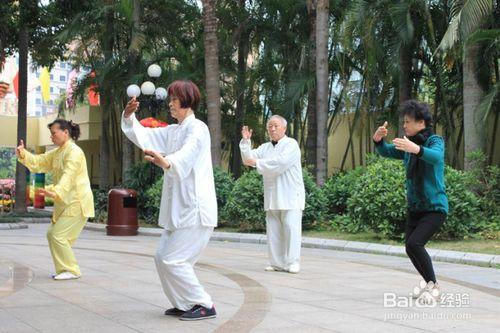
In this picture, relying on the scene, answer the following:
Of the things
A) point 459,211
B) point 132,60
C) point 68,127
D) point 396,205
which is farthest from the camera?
point 132,60

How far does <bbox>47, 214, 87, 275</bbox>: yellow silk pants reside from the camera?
7.84m

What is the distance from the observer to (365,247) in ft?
40.7

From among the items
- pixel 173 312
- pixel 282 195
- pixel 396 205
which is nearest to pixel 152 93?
pixel 396 205

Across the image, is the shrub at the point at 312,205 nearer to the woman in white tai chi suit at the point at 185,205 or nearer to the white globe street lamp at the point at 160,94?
the white globe street lamp at the point at 160,94

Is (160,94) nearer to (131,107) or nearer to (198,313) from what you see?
(131,107)

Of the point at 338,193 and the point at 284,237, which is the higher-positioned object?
the point at 338,193

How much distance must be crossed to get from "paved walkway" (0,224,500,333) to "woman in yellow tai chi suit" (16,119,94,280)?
0.96 ft

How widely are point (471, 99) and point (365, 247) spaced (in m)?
Answer: 5.03

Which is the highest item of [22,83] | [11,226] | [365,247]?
[22,83]

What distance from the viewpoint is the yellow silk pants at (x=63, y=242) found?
784 centimetres

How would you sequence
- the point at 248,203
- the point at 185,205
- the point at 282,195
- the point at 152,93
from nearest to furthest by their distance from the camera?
the point at 185,205 → the point at 282,195 → the point at 248,203 → the point at 152,93

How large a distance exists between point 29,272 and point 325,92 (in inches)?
432

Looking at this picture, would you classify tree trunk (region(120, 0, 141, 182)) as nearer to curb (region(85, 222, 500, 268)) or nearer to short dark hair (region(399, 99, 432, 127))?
curb (region(85, 222, 500, 268))

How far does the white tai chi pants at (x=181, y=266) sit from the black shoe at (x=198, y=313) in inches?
1.2
